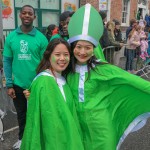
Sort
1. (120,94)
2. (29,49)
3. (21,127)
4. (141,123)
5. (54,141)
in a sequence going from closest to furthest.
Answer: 1. (54,141)
2. (120,94)
3. (141,123)
4. (29,49)
5. (21,127)

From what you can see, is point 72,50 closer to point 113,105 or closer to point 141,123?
point 113,105

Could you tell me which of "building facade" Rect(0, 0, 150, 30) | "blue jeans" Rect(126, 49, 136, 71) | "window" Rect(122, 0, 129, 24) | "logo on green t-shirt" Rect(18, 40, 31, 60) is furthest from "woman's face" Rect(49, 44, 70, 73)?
"window" Rect(122, 0, 129, 24)

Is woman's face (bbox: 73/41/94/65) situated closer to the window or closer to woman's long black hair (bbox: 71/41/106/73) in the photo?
woman's long black hair (bbox: 71/41/106/73)

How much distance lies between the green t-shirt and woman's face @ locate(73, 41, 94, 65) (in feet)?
2.81

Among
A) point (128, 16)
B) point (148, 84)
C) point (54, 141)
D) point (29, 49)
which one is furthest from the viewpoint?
point (128, 16)

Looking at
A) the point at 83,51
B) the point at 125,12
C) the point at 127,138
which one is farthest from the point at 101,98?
the point at 125,12

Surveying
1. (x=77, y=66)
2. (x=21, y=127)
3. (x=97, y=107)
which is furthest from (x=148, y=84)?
(x=21, y=127)

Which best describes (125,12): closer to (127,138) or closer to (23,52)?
(127,138)

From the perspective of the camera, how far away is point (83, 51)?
231 cm

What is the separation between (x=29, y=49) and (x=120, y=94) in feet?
3.80

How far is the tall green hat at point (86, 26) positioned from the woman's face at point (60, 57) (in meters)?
0.13

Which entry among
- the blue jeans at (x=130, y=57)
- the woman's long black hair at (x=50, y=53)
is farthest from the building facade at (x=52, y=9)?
the woman's long black hair at (x=50, y=53)

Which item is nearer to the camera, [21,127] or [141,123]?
[141,123]

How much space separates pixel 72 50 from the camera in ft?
7.92
